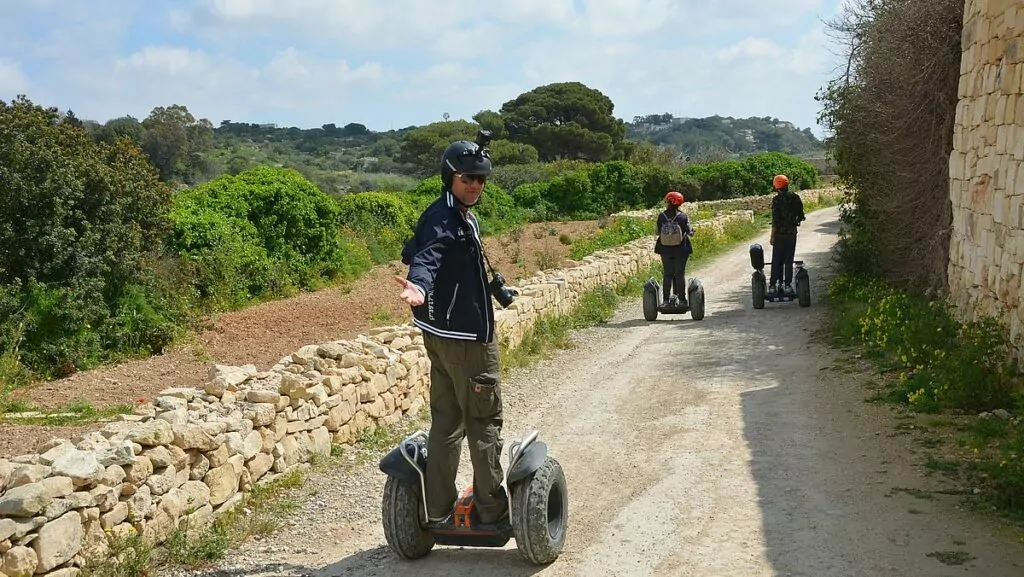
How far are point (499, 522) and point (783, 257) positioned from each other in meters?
10.6

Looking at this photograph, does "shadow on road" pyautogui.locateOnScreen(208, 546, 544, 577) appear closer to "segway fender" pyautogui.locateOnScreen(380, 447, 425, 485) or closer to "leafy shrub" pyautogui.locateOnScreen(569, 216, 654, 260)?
"segway fender" pyautogui.locateOnScreen(380, 447, 425, 485)

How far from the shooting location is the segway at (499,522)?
16.9 feet

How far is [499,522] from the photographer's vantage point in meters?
5.30

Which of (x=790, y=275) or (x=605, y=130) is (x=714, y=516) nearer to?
(x=790, y=275)

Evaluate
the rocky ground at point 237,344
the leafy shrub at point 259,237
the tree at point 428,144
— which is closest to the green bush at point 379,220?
the rocky ground at point 237,344

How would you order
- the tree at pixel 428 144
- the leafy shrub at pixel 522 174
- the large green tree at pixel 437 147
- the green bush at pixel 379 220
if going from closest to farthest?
the green bush at pixel 379 220 → the leafy shrub at pixel 522 174 → the large green tree at pixel 437 147 → the tree at pixel 428 144

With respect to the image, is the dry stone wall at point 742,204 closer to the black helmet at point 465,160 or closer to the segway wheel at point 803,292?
the segway wheel at point 803,292

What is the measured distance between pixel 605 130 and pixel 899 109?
184 feet

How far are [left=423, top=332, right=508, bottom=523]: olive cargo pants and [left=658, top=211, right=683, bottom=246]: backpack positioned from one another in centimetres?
913

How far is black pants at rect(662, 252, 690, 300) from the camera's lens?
14.2 m

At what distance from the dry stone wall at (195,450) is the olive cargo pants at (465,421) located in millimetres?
1773

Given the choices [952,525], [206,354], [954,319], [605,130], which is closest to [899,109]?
[954,319]

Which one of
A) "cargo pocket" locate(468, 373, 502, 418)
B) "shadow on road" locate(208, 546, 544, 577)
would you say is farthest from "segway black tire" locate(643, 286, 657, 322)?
"cargo pocket" locate(468, 373, 502, 418)

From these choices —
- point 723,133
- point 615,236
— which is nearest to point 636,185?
point 615,236
